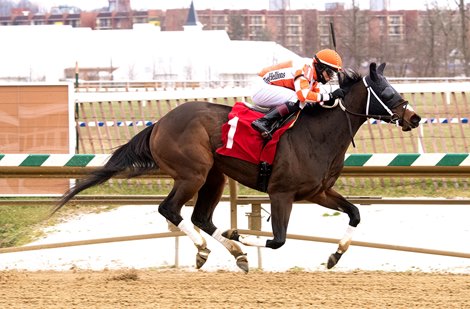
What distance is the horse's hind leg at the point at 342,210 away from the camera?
8320 mm

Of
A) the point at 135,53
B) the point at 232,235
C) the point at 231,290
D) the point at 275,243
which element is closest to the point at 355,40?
the point at 135,53

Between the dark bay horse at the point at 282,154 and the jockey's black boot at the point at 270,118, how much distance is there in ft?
0.36

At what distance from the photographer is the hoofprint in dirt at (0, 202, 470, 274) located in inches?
392

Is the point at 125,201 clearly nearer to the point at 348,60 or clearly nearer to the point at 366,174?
the point at 366,174

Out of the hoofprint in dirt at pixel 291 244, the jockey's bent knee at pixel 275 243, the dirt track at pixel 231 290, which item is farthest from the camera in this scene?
the hoofprint in dirt at pixel 291 244

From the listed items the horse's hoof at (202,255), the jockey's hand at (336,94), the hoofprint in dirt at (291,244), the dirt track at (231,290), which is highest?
the jockey's hand at (336,94)

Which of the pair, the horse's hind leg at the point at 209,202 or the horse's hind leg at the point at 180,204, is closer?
the horse's hind leg at the point at 180,204

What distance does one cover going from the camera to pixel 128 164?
8656 mm

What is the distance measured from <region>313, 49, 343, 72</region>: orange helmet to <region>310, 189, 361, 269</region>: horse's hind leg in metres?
1.02

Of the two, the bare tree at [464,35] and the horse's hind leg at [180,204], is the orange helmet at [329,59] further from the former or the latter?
the bare tree at [464,35]

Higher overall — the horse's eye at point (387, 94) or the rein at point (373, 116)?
the horse's eye at point (387, 94)

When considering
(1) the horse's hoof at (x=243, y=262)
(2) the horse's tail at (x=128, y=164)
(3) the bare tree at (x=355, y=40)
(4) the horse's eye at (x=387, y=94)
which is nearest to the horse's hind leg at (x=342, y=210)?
(1) the horse's hoof at (x=243, y=262)

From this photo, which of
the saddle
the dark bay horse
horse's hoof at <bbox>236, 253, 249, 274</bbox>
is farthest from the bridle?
horse's hoof at <bbox>236, 253, 249, 274</bbox>

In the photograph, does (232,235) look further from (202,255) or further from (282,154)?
(282,154)
